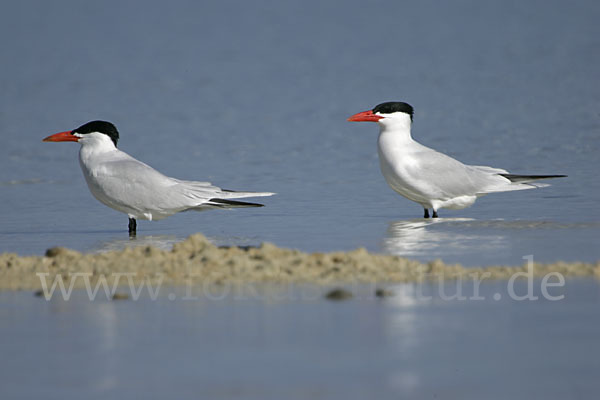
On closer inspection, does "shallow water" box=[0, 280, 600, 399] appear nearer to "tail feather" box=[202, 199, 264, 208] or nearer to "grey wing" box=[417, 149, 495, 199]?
"tail feather" box=[202, 199, 264, 208]

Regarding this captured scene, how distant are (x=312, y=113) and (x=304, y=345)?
12.5 metres

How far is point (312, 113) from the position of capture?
1639 cm

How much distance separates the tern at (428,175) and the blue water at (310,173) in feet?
0.80

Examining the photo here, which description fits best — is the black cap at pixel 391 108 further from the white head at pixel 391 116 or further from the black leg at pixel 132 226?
the black leg at pixel 132 226

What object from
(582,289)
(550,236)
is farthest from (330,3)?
(582,289)

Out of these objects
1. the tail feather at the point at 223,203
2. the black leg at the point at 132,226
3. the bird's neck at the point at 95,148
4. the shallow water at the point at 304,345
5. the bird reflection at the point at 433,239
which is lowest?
the shallow water at the point at 304,345

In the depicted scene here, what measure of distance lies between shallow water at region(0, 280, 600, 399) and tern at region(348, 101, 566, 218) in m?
3.75

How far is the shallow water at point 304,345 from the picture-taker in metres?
3.55

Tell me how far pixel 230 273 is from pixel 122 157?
3506 mm

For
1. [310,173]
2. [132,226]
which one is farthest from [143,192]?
[310,173]

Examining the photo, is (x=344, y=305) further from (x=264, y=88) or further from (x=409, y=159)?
(x=264, y=88)

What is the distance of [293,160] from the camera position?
12.5 meters

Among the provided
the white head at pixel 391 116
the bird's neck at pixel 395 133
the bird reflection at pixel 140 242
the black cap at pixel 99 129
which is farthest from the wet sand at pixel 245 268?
the white head at pixel 391 116

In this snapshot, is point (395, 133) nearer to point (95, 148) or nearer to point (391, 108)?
point (391, 108)
